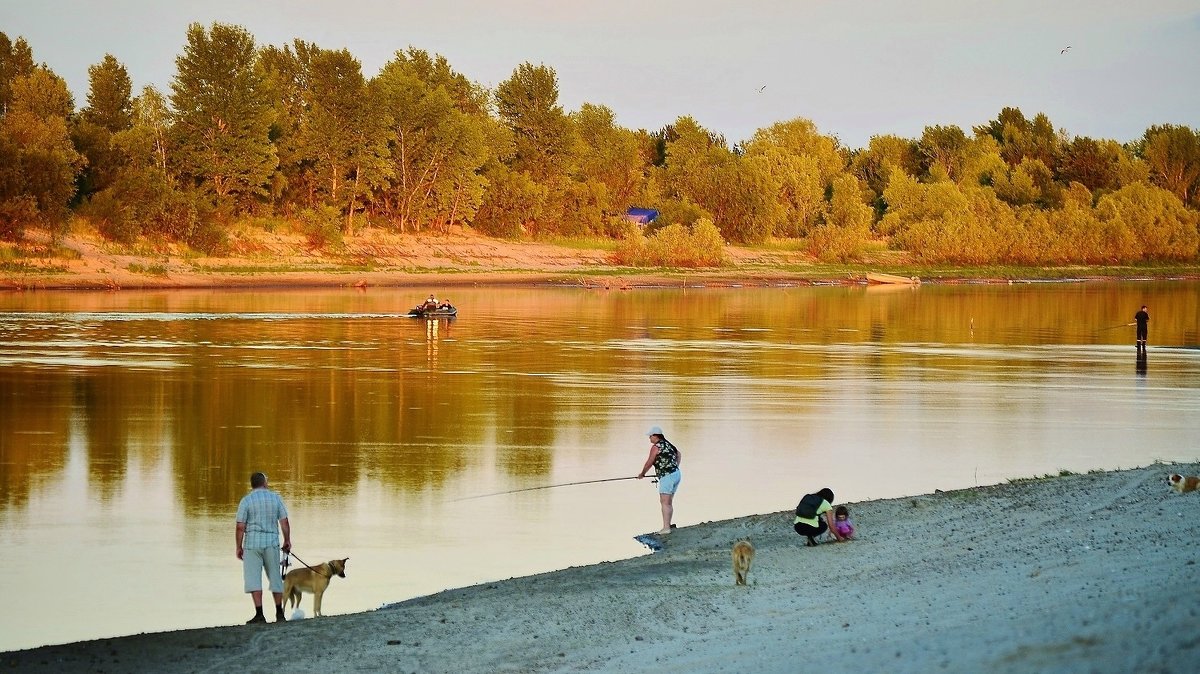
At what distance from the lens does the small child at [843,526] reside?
16.9 meters

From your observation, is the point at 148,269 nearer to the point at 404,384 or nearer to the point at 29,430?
the point at 404,384

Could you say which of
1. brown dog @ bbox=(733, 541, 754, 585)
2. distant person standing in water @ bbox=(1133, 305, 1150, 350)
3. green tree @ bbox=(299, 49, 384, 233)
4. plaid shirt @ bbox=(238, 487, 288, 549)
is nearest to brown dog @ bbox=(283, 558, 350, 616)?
plaid shirt @ bbox=(238, 487, 288, 549)

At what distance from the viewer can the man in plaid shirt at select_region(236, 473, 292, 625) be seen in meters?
14.9

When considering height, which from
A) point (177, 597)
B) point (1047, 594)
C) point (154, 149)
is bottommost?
point (177, 597)

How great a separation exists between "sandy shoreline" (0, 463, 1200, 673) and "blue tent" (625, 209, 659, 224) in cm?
12575

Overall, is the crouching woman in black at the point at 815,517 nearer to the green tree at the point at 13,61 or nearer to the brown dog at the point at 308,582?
the brown dog at the point at 308,582

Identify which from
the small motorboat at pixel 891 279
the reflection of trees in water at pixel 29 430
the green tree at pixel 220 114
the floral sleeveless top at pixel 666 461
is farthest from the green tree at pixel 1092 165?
the floral sleeveless top at pixel 666 461

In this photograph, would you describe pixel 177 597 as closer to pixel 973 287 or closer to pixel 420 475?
pixel 420 475

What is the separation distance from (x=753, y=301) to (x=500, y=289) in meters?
21.6

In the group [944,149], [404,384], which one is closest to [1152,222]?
[944,149]

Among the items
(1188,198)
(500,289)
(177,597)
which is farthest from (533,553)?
(1188,198)

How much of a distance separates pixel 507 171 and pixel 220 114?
31.7 metres

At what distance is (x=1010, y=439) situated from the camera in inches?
1120

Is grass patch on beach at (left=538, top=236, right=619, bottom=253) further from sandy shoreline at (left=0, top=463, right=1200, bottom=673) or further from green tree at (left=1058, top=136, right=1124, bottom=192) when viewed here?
sandy shoreline at (left=0, top=463, right=1200, bottom=673)
